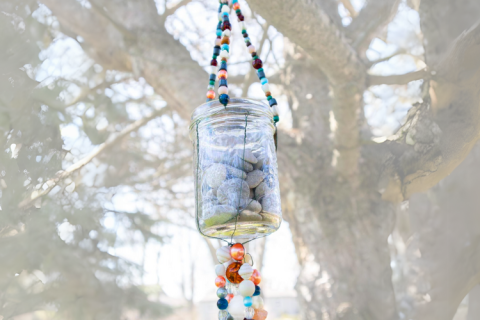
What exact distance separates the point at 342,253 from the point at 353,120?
0.52 m

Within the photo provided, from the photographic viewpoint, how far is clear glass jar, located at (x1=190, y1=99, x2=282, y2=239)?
1.91 ft

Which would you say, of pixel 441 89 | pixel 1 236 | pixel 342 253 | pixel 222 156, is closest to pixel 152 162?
pixel 1 236

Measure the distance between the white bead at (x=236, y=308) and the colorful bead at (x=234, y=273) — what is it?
2.3 inches

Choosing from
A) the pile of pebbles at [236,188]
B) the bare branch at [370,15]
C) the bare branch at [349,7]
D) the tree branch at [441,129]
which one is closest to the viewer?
the pile of pebbles at [236,188]

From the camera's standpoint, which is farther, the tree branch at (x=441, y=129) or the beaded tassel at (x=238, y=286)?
the tree branch at (x=441, y=129)

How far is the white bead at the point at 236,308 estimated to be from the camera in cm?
68

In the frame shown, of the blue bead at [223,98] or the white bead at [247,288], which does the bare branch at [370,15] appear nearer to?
the blue bead at [223,98]

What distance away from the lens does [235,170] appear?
0.60 m

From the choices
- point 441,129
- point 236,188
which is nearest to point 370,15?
point 441,129

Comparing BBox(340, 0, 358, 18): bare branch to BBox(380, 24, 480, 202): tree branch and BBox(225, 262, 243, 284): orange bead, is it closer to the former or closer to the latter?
BBox(380, 24, 480, 202): tree branch

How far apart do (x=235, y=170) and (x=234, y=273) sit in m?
0.19

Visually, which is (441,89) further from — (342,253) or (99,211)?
(99,211)

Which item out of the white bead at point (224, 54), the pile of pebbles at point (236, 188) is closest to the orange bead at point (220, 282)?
the pile of pebbles at point (236, 188)

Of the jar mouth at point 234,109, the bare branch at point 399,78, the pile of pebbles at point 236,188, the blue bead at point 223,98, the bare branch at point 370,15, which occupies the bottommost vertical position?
the pile of pebbles at point 236,188
